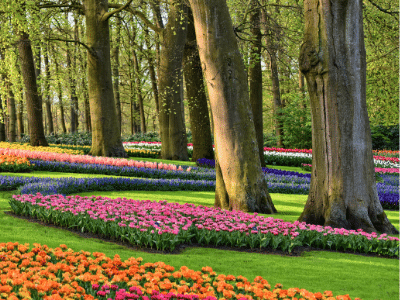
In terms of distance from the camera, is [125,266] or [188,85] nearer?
[125,266]

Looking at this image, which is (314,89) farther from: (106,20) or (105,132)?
(106,20)

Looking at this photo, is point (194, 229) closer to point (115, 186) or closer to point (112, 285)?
point (112, 285)

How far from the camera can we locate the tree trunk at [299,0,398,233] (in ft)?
18.6

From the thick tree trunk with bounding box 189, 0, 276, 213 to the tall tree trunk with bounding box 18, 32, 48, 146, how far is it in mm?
12356

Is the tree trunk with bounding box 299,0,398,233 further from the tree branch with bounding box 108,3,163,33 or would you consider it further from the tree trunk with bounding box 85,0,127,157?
the tree branch with bounding box 108,3,163,33

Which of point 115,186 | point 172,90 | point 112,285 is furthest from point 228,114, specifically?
point 172,90

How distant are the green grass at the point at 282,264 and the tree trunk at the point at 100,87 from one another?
9481 millimetres

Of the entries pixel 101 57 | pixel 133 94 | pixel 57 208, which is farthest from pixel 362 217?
pixel 133 94

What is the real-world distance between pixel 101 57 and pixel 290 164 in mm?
9978

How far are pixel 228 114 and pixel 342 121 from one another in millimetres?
2060

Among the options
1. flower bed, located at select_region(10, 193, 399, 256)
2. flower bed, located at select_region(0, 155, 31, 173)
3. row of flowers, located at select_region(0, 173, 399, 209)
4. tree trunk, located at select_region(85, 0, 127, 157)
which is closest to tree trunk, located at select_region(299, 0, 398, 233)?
flower bed, located at select_region(10, 193, 399, 256)

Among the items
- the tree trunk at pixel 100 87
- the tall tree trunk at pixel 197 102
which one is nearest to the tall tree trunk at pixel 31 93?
the tree trunk at pixel 100 87

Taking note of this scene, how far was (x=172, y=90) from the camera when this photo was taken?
15562 mm

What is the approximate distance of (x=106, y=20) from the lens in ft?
49.7
